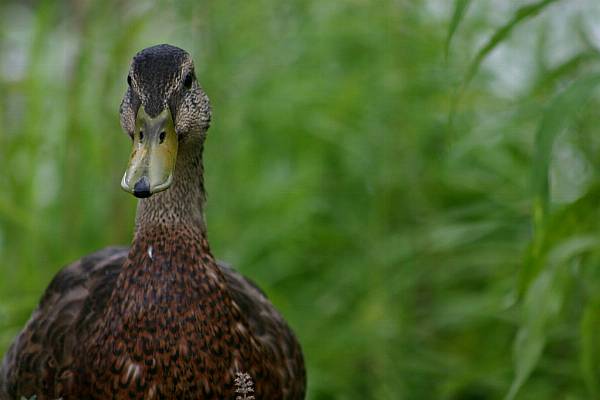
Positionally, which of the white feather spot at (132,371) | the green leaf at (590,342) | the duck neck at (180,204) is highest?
the duck neck at (180,204)

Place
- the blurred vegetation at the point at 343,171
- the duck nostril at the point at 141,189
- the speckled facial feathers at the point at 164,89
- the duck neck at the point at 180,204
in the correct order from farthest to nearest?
the blurred vegetation at the point at 343,171, the duck neck at the point at 180,204, the speckled facial feathers at the point at 164,89, the duck nostril at the point at 141,189

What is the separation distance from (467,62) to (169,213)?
5.97 feet

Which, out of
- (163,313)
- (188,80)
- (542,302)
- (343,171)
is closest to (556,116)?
(542,302)

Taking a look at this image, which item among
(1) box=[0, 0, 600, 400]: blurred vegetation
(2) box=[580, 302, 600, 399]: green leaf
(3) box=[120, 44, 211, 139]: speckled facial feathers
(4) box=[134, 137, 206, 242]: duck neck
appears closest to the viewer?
(3) box=[120, 44, 211, 139]: speckled facial feathers

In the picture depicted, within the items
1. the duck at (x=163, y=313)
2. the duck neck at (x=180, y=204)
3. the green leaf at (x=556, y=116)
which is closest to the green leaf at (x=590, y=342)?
the green leaf at (x=556, y=116)

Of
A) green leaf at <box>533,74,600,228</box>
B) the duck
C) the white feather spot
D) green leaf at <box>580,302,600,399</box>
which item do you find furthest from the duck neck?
green leaf at <box>580,302,600,399</box>

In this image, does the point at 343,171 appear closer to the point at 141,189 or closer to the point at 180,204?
the point at 180,204

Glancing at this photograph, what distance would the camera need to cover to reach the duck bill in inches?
80.0

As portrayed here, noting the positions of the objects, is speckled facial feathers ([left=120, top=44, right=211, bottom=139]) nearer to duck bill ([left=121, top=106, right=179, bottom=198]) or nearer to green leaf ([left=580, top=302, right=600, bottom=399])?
duck bill ([left=121, top=106, right=179, bottom=198])

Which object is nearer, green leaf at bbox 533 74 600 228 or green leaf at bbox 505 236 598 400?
green leaf at bbox 533 74 600 228

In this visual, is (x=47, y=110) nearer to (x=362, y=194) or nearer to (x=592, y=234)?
(x=362, y=194)

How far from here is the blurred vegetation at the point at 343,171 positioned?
3680 millimetres

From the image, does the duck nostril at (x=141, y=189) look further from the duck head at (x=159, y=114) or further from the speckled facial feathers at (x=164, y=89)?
the speckled facial feathers at (x=164, y=89)

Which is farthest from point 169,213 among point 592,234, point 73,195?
point 73,195
